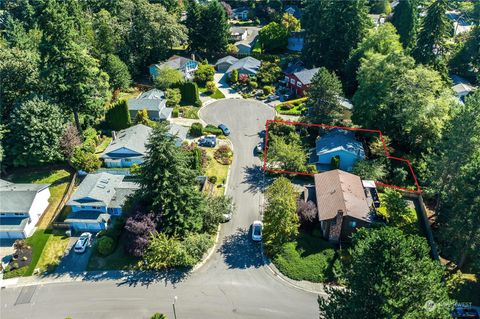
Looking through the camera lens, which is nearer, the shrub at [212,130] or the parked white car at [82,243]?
the parked white car at [82,243]

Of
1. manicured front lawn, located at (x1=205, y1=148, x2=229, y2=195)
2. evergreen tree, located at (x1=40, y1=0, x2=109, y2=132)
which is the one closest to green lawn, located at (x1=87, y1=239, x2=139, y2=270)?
manicured front lawn, located at (x1=205, y1=148, x2=229, y2=195)

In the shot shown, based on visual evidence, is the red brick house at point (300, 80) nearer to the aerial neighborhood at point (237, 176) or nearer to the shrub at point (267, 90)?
the aerial neighborhood at point (237, 176)

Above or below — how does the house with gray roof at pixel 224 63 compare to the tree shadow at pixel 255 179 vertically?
above

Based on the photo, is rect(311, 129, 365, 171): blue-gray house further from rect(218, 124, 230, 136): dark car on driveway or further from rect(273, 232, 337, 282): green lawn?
rect(273, 232, 337, 282): green lawn

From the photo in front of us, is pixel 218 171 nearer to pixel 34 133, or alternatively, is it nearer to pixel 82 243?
pixel 82 243

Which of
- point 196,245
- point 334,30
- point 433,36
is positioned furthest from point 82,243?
point 433,36

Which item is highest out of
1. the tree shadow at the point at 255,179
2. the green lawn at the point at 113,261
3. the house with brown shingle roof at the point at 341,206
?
the house with brown shingle roof at the point at 341,206

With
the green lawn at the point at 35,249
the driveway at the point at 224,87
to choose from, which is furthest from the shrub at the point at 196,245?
the driveway at the point at 224,87
